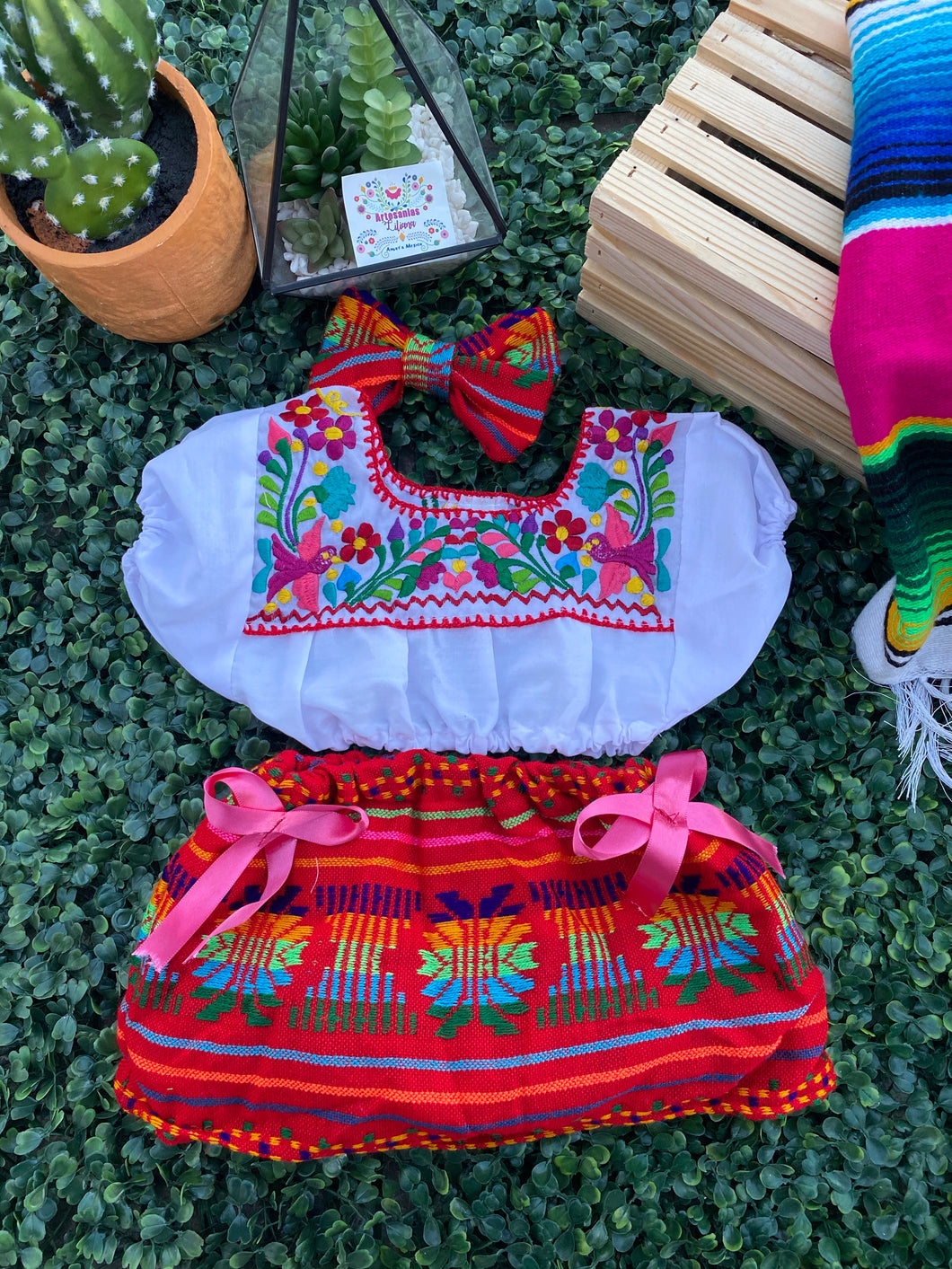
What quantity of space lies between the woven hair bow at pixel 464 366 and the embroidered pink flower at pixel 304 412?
47 mm

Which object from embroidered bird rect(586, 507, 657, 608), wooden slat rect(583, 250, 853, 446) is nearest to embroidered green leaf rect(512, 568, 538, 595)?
embroidered bird rect(586, 507, 657, 608)

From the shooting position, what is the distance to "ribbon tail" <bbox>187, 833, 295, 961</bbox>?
1299 millimetres

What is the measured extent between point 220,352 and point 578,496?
2.28 feet

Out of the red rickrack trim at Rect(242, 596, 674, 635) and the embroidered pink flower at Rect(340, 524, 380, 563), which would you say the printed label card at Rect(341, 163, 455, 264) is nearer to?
the embroidered pink flower at Rect(340, 524, 380, 563)

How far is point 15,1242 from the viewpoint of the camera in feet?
4.62

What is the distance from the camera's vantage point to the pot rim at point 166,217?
4.45ft

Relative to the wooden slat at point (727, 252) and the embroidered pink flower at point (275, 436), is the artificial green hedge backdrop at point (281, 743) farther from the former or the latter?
the wooden slat at point (727, 252)

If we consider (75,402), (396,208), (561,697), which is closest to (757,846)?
(561,697)

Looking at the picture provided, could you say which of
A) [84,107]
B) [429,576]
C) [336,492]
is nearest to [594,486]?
[429,576]

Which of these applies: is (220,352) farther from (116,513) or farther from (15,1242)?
(15,1242)

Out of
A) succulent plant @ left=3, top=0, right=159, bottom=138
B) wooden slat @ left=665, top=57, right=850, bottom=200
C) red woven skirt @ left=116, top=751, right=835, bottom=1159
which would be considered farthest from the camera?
wooden slat @ left=665, top=57, right=850, bottom=200

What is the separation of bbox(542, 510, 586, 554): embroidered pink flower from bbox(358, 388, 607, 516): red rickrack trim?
29 millimetres

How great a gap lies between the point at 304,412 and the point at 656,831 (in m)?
0.85

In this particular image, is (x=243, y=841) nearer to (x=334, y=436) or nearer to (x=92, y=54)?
(x=334, y=436)
